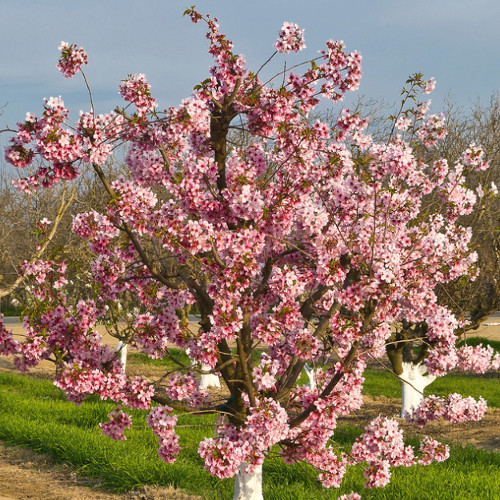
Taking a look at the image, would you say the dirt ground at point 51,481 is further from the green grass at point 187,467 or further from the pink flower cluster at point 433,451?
the pink flower cluster at point 433,451

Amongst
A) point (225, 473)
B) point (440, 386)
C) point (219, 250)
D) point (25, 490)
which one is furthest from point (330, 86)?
point (440, 386)

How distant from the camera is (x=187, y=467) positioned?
804cm

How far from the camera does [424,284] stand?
599cm

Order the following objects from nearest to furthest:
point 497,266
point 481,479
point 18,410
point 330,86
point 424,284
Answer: point 330,86
point 424,284
point 481,479
point 18,410
point 497,266

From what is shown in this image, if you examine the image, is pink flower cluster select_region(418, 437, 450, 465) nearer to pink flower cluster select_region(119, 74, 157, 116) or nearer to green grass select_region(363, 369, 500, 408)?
pink flower cluster select_region(119, 74, 157, 116)

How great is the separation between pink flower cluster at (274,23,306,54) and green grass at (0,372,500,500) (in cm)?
347

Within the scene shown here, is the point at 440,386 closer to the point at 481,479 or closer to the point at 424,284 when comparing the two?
the point at 481,479

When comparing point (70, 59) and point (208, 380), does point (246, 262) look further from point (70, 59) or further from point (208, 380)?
point (208, 380)

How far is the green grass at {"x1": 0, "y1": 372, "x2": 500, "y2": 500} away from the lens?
23.5ft

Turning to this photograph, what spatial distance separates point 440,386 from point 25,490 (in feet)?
42.4

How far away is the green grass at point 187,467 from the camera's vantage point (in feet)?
23.5

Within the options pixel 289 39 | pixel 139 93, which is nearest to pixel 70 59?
pixel 139 93

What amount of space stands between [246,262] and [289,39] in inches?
82.2

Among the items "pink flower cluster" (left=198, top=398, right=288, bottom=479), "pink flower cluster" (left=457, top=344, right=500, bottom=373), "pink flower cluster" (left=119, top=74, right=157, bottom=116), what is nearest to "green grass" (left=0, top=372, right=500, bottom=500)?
"pink flower cluster" (left=198, top=398, right=288, bottom=479)
